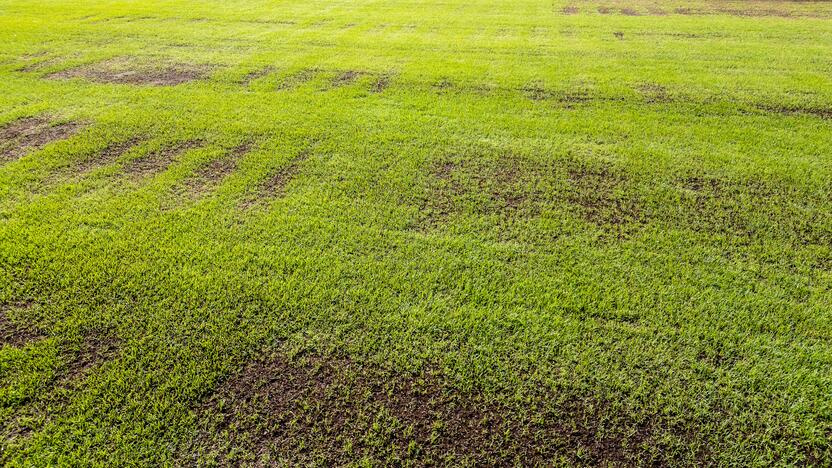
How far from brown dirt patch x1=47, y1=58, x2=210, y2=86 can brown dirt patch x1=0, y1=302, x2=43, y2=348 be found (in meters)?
5.45

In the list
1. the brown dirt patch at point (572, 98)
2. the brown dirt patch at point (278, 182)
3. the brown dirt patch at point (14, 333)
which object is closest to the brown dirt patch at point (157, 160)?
the brown dirt patch at point (278, 182)

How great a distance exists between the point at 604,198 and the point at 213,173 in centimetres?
401

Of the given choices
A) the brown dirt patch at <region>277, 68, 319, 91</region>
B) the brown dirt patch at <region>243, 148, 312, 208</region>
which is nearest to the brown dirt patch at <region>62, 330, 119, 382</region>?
the brown dirt patch at <region>243, 148, 312, 208</region>

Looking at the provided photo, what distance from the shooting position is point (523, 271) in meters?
3.40

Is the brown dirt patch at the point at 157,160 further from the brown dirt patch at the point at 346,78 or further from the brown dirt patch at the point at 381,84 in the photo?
the brown dirt patch at the point at 381,84

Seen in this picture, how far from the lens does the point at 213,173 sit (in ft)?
15.4

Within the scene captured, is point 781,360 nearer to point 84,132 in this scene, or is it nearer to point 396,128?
point 396,128

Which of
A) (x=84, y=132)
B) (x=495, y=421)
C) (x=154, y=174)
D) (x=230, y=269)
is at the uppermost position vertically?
(x=84, y=132)

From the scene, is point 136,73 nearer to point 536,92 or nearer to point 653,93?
point 536,92

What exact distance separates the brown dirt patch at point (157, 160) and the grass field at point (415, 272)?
3 centimetres

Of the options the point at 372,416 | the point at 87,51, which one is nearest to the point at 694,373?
the point at 372,416

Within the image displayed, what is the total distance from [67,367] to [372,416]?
6.07 feet

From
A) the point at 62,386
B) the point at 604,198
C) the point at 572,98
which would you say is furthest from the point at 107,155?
the point at 572,98

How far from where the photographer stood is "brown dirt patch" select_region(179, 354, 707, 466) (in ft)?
7.44
